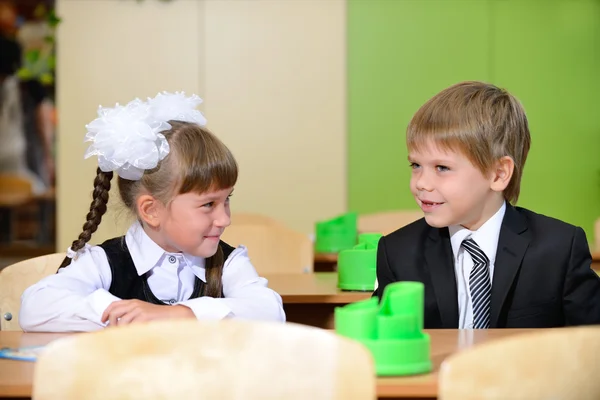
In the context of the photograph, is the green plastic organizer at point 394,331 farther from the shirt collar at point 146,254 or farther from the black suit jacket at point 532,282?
the shirt collar at point 146,254

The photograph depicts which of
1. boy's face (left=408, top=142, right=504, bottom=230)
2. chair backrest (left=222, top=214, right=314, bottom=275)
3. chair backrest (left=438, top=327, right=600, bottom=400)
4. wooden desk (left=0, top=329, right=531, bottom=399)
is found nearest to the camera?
chair backrest (left=438, top=327, right=600, bottom=400)

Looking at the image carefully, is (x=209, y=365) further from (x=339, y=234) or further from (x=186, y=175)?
(x=339, y=234)

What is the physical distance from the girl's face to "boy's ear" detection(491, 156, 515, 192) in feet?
2.02

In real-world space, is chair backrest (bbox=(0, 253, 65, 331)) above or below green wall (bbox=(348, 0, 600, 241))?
below

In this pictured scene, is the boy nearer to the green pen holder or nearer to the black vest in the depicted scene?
the black vest

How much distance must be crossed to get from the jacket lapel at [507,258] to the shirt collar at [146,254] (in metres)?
0.65

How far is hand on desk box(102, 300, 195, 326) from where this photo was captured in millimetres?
1771

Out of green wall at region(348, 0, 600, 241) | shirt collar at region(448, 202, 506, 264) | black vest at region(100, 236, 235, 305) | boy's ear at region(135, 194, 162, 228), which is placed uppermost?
green wall at region(348, 0, 600, 241)

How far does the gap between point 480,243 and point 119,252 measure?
81cm

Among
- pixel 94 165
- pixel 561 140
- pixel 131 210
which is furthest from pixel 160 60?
pixel 131 210

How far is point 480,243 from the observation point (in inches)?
84.0

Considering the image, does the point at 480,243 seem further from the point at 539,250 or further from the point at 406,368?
the point at 406,368

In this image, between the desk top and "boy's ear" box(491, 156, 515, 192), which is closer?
"boy's ear" box(491, 156, 515, 192)

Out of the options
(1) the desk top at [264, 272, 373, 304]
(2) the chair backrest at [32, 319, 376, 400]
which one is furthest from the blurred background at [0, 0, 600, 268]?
(2) the chair backrest at [32, 319, 376, 400]
